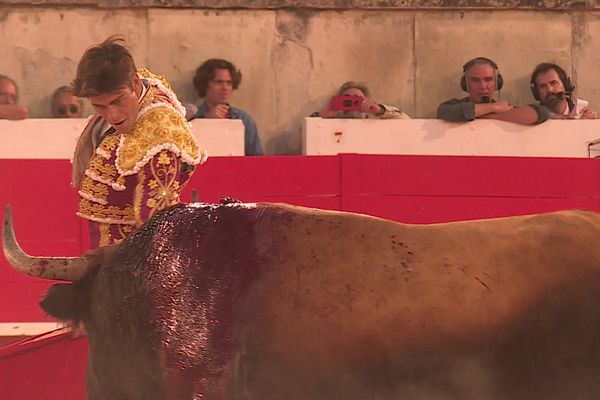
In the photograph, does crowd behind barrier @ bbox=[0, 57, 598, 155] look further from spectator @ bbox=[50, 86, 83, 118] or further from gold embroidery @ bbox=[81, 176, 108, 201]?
gold embroidery @ bbox=[81, 176, 108, 201]

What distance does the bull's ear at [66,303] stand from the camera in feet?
5.31

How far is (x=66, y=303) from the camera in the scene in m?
1.62

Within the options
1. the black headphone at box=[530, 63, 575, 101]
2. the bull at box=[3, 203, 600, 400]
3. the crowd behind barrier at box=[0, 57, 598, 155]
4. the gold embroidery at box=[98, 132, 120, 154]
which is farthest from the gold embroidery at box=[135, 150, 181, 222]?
the black headphone at box=[530, 63, 575, 101]

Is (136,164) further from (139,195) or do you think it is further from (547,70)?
(547,70)

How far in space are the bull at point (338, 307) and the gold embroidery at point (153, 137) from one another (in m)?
0.35

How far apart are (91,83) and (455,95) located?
3.96 m

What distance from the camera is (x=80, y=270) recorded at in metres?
1.63

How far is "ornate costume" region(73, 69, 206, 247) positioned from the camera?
1.93 m

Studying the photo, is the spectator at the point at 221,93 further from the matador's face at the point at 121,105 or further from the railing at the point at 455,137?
the matador's face at the point at 121,105

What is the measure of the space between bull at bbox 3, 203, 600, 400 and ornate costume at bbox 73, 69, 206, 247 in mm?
336

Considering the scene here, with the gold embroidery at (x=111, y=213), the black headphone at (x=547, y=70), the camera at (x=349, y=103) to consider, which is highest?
the black headphone at (x=547, y=70)

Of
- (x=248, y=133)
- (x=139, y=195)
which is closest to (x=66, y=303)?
(x=139, y=195)

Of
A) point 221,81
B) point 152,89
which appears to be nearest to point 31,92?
point 221,81

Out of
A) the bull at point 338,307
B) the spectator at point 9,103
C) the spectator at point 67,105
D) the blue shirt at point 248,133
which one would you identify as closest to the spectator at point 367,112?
the blue shirt at point 248,133
